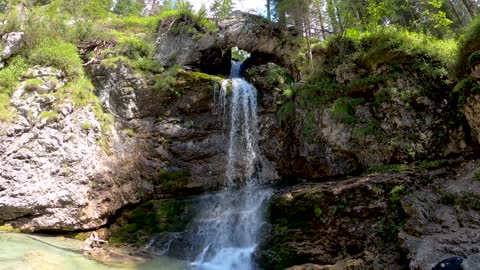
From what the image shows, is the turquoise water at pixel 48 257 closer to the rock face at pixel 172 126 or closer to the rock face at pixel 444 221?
the rock face at pixel 172 126

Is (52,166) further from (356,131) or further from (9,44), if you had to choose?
(356,131)

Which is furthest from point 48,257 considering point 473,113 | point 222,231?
point 473,113

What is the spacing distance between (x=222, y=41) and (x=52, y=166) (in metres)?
10.9

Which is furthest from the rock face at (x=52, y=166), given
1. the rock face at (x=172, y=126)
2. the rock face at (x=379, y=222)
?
the rock face at (x=379, y=222)

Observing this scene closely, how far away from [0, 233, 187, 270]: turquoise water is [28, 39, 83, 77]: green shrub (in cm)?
715

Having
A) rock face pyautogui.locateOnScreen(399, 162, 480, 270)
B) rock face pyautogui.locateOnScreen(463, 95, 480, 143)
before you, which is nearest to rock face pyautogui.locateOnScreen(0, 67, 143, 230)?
rock face pyautogui.locateOnScreen(399, 162, 480, 270)

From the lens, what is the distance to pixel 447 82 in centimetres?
1201

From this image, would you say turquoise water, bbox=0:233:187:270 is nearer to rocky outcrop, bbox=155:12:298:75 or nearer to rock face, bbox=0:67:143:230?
rock face, bbox=0:67:143:230

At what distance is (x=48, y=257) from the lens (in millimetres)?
8523

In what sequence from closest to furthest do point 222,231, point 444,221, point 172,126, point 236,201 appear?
point 444,221
point 222,231
point 236,201
point 172,126

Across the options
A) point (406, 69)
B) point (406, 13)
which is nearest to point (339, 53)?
point (406, 69)

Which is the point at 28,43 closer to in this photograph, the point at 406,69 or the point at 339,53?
the point at 339,53

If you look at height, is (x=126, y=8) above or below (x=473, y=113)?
above

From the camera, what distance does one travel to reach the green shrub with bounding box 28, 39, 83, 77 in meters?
14.0
